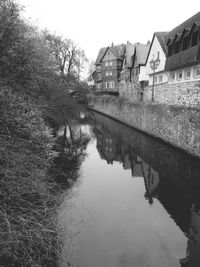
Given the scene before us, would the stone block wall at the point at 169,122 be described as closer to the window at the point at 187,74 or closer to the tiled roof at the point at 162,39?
the window at the point at 187,74

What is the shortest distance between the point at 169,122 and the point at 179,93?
5658 mm

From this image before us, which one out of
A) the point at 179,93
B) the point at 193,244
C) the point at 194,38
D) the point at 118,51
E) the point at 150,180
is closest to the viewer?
the point at 193,244

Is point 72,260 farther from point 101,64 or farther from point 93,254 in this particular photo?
point 101,64

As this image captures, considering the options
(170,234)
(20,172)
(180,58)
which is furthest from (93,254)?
(180,58)

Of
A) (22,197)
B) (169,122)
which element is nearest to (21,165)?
(22,197)

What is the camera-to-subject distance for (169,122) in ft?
45.0

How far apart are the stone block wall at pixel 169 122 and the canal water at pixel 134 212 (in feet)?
2.84

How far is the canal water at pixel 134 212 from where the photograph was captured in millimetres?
5125

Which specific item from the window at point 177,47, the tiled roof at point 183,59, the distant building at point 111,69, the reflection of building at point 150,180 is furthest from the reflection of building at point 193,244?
the distant building at point 111,69

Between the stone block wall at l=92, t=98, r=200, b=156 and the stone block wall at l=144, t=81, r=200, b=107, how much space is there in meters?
2.55

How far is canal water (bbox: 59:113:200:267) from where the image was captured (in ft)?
16.8

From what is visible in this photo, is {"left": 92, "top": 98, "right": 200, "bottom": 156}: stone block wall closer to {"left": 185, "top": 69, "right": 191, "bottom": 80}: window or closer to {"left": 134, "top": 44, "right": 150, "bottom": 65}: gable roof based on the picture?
{"left": 185, "top": 69, "right": 191, "bottom": 80}: window

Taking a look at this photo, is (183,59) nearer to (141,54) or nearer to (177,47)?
(177,47)

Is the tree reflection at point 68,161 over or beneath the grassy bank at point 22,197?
beneath
